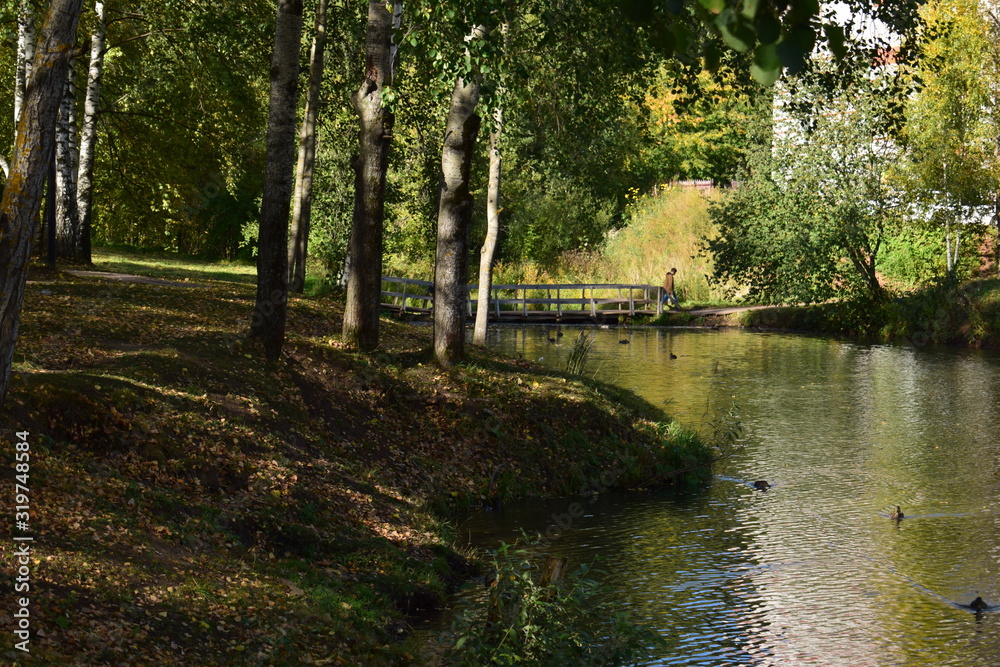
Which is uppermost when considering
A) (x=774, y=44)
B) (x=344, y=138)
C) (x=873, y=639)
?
(x=344, y=138)

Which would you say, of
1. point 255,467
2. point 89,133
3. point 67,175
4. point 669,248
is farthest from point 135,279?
point 669,248

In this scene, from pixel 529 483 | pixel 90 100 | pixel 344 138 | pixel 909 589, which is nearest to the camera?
pixel 909 589

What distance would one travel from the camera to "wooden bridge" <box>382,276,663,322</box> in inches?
1441

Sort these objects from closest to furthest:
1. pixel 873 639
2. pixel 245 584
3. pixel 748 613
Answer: pixel 245 584, pixel 873 639, pixel 748 613

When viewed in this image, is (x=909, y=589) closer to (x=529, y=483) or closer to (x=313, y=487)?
(x=529, y=483)

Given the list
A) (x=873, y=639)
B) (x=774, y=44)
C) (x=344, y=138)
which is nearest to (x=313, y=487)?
(x=873, y=639)

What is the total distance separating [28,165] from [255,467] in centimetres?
417

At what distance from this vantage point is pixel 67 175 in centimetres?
2105

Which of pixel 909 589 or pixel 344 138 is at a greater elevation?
pixel 344 138

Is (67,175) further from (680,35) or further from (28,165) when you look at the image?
(680,35)

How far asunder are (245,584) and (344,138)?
19.8m

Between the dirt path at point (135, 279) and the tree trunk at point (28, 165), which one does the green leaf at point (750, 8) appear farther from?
the dirt path at point (135, 279)

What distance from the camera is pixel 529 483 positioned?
14.0 meters

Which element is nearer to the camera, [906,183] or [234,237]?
[906,183]
